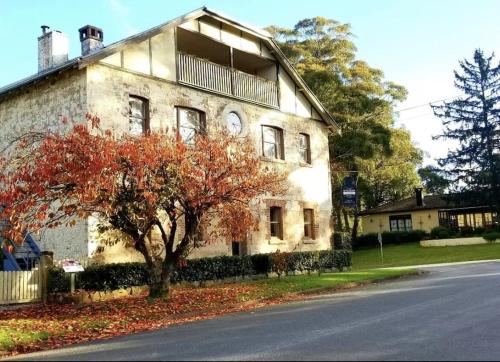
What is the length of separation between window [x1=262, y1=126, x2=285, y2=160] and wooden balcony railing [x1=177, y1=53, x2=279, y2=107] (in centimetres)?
117

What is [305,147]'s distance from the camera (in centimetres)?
2583

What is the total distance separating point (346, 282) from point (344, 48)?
27.0 m

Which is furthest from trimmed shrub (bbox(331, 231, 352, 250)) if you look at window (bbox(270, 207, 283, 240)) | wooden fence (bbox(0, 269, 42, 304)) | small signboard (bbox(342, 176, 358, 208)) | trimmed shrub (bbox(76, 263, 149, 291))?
wooden fence (bbox(0, 269, 42, 304))

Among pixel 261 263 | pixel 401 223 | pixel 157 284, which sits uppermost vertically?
pixel 401 223

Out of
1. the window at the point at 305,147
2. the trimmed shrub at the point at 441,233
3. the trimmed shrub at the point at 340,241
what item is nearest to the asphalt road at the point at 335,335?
the window at the point at 305,147

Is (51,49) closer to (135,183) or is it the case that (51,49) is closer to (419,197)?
(135,183)

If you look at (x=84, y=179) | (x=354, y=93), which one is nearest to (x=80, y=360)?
(x=84, y=179)

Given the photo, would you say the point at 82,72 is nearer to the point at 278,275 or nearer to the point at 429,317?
the point at 278,275

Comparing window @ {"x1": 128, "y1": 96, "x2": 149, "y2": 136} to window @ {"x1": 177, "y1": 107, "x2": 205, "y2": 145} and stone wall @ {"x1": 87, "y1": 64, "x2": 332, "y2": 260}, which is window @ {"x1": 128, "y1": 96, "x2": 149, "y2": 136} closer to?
stone wall @ {"x1": 87, "y1": 64, "x2": 332, "y2": 260}

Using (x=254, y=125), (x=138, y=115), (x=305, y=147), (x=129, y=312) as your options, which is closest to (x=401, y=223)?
(x=305, y=147)

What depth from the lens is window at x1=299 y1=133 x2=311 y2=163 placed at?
83.8ft

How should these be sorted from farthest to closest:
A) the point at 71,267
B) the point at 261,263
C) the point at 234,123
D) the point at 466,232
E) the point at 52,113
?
the point at 466,232, the point at 234,123, the point at 261,263, the point at 52,113, the point at 71,267

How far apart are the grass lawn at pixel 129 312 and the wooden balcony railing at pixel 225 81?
26.1ft

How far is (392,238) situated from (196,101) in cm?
3012
